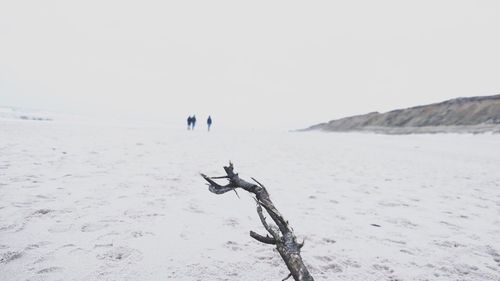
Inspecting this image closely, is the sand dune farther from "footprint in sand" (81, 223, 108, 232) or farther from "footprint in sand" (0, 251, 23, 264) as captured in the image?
"footprint in sand" (0, 251, 23, 264)

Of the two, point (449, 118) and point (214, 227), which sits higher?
point (449, 118)

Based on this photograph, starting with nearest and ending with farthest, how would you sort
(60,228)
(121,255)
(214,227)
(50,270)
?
(50,270), (121,255), (60,228), (214,227)

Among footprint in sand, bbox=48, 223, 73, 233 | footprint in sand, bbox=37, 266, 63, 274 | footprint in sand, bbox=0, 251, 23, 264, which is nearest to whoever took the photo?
footprint in sand, bbox=37, 266, 63, 274

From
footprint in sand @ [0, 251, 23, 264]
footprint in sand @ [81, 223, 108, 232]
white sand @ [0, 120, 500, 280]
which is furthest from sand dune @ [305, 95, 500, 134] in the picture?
footprint in sand @ [0, 251, 23, 264]

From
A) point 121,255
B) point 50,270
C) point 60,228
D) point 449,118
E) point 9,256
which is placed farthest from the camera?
point 449,118

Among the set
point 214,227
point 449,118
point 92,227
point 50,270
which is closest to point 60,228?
point 92,227

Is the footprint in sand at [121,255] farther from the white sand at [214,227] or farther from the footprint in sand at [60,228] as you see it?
the footprint in sand at [60,228]

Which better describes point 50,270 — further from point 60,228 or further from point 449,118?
point 449,118

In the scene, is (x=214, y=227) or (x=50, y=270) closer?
(x=50, y=270)

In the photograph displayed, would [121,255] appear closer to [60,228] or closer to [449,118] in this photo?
[60,228]

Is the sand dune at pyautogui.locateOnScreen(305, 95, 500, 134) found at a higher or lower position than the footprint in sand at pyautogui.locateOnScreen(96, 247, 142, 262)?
higher

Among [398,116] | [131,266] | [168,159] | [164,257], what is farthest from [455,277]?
[398,116]

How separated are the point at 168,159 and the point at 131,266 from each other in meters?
6.04

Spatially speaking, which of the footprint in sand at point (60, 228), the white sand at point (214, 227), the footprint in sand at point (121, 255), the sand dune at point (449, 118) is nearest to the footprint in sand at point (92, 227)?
the white sand at point (214, 227)
